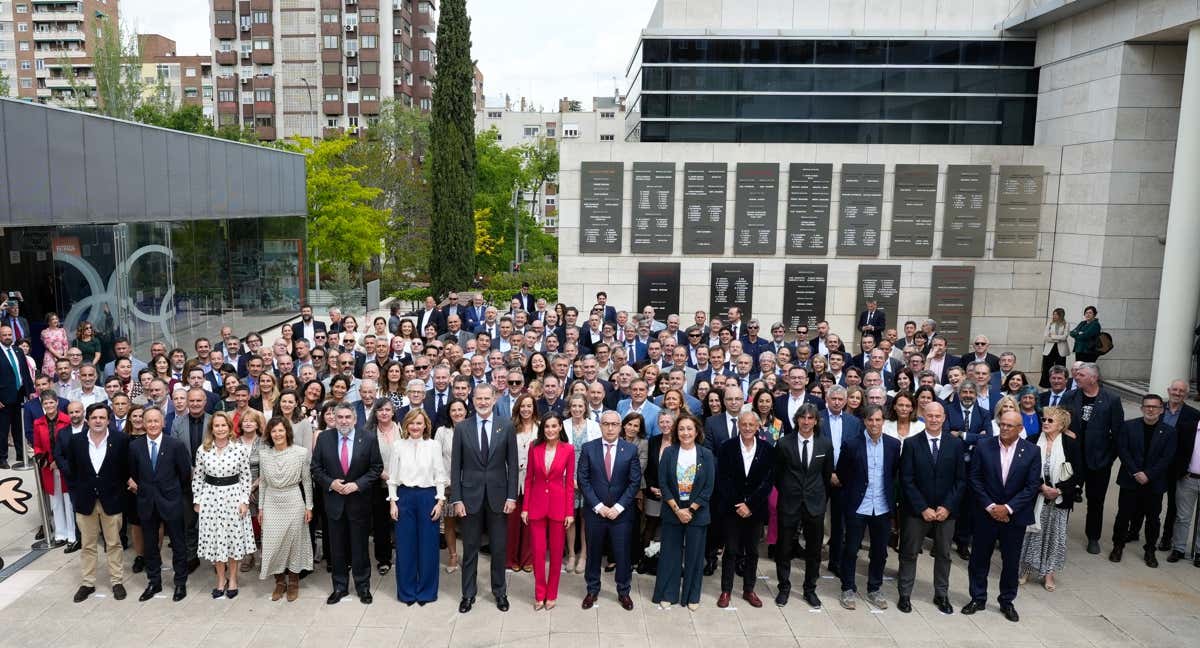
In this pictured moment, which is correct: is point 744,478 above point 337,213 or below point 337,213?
below

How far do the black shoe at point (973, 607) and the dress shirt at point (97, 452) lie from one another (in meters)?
7.48

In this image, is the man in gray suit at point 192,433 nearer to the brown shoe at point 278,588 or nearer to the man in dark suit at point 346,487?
the brown shoe at point 278,588

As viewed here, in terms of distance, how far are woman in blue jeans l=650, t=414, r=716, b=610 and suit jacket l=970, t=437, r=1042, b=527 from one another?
226 cm

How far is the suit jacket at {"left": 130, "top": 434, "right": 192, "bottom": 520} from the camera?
712 centimetres

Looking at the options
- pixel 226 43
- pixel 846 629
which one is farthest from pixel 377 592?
pixel 226 43

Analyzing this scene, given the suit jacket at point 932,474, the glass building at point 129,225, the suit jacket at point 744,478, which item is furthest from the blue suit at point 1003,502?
the glass building at point 129,225

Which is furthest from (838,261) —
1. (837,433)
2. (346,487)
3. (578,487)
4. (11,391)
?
(11,391)

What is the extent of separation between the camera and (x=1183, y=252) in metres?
14.2

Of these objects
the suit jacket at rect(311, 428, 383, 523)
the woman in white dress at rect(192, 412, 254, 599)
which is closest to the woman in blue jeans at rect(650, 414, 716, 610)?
the suit jacket at rect(311, 428, 383, 523)

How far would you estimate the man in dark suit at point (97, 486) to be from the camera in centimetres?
710

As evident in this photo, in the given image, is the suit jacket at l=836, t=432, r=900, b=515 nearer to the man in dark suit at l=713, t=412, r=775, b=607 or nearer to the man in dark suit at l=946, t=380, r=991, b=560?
the man in dark suit at l=713, t=412, r=775, b=607

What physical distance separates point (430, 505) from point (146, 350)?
426 inches

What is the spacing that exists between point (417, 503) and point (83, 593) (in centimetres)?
300

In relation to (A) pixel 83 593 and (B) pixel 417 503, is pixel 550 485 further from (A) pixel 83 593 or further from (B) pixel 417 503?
(A) pixel 83 593
